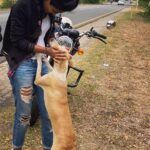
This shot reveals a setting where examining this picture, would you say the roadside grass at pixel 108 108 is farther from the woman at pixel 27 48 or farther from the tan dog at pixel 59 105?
the tan dog at pixel 59 105

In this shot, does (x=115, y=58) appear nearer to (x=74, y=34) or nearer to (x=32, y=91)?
(x=74, y=34)

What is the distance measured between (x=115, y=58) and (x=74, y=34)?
5551 millimetres

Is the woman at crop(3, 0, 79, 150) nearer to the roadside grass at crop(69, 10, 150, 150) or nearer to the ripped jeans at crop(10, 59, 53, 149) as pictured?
the ripped jeans at crop(10, 59, 53, 149)

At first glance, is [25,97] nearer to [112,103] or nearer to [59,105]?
[59,105]

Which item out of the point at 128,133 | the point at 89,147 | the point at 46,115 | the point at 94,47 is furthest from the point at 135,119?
the point at 94,47

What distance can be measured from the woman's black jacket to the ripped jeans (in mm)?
86

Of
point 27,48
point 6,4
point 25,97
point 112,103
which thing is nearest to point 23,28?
point 27,48

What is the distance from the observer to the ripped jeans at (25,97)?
3788mm

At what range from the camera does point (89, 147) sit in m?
5.08

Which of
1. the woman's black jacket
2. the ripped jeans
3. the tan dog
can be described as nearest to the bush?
the ripped jeans

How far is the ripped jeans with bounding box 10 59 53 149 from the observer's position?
3788mm

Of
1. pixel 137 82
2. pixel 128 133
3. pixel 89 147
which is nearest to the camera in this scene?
pixel 89 147

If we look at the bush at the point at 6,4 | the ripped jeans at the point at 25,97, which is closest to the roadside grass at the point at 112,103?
the ripped jeans at the point at 25,97

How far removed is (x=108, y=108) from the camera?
21.5 ft
